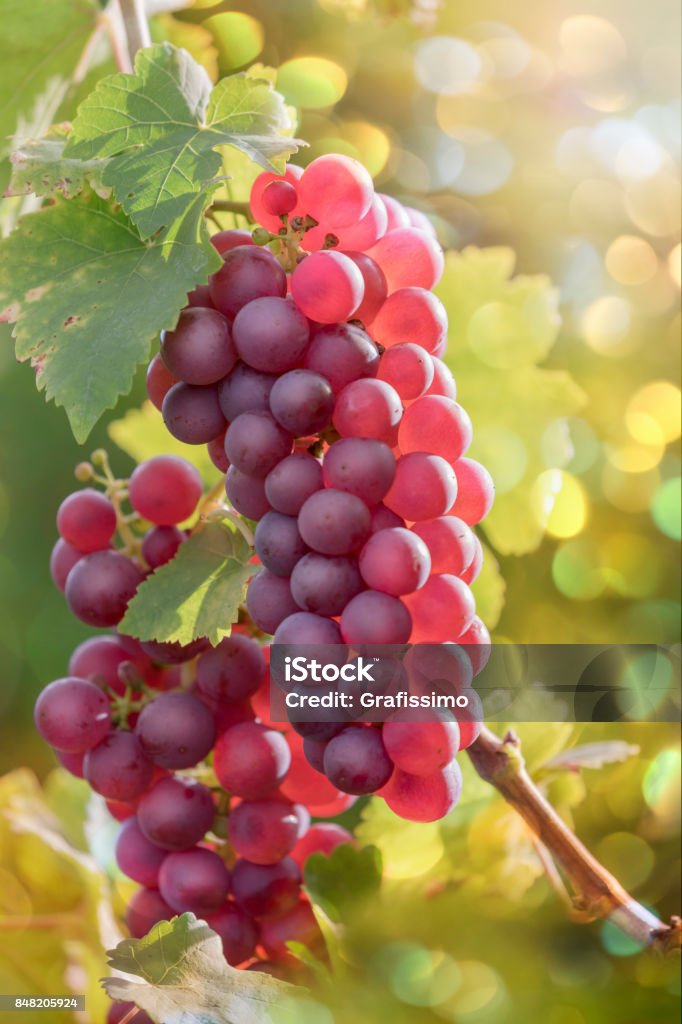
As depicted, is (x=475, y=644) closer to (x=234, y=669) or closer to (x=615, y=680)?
(x=234, y=669)

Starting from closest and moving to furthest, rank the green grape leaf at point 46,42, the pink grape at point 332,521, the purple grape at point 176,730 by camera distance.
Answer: the pink grape at point 332,521, the purple grape at point 176,730, the green grape leaf at point 46,42

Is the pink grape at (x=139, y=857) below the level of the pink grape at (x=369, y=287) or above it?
below

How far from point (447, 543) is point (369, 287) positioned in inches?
4.6

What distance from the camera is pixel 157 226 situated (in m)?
0.37

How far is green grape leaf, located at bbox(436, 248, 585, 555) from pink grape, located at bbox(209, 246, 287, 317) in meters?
0.23

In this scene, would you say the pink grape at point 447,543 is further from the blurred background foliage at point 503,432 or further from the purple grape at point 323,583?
the blurred background foliage at point 503,432

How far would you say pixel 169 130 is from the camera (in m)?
0.41

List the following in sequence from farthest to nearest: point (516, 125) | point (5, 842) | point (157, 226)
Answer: point (516, 125)
point (5, 842)
point (157, 226)

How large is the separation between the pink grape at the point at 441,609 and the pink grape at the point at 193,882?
0.63 ft

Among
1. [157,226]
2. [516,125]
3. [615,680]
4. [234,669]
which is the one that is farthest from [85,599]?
[516,125]

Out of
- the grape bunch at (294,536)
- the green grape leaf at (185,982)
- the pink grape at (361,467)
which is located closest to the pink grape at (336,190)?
the grape bunch at (294,536)

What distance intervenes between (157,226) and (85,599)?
0.67ft

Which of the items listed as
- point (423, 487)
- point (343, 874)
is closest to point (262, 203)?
point (423, 487)

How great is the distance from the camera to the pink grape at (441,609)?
37cm
